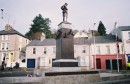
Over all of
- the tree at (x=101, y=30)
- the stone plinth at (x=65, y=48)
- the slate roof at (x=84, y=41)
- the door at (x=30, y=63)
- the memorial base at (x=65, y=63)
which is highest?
the tree at (x=101, y=30)

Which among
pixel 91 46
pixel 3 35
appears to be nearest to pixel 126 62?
pixel 91 46

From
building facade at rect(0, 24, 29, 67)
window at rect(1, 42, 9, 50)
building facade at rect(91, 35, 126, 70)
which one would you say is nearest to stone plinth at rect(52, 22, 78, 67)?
building facade at rect(91, 35, 126, 70)

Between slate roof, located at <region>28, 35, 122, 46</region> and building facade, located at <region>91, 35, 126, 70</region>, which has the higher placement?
slate roof, located at <region>28, 35, 122, 46</region>

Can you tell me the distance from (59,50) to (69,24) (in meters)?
2.58

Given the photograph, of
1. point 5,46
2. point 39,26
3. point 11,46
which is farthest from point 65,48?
point 39,26

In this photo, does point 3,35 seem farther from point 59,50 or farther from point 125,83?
point 125,83

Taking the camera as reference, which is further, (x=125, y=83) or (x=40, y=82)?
(x=125, y=83)

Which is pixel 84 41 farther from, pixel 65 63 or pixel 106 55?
pixel 65 63

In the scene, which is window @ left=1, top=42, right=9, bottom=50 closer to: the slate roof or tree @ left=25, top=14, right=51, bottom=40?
the slate roof

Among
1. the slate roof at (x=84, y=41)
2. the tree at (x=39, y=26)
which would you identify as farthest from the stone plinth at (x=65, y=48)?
the tree at (x=39, y=26)

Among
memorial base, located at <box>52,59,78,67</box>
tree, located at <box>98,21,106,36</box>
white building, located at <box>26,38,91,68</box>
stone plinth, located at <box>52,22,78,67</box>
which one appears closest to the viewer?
memorial base, located at <box>52,59,78,67</box>

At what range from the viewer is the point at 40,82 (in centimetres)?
941

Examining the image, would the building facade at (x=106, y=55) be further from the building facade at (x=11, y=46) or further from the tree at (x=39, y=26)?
the tree at (x=39, y=26)

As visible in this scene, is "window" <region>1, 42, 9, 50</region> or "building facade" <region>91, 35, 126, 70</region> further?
"window" <region>1, 42, 9, 50</region>
